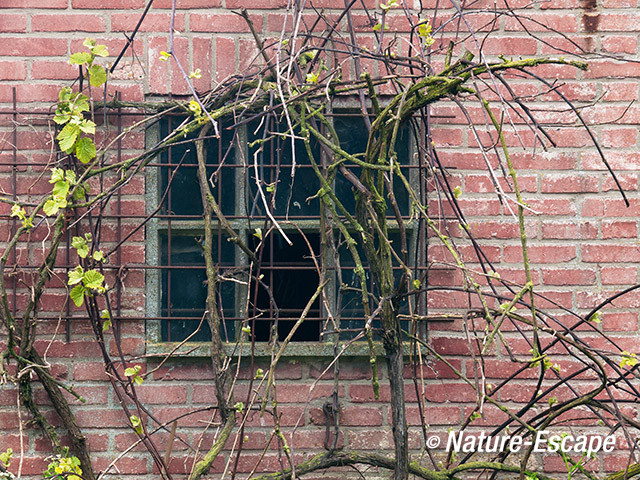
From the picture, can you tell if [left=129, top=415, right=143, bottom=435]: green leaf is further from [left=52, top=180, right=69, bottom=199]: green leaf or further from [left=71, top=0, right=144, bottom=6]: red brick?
[left=71, top=0, right=144, bottom=6]: red brick

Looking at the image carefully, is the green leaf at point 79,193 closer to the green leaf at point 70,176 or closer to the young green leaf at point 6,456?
the green leaf at point 70,176

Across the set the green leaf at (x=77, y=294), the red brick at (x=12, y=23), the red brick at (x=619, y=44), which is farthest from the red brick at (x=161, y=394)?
the red brick at (x=619, y=44)

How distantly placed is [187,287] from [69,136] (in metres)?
0.75

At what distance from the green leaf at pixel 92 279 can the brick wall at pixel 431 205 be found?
0.25 m

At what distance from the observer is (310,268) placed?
8.60 ft

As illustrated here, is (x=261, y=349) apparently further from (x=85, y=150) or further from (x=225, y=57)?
(x=225, y=57)

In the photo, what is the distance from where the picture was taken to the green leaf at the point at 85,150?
2457mm

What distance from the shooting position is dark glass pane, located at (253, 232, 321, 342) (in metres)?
2.78

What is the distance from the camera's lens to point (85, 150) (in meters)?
2.47

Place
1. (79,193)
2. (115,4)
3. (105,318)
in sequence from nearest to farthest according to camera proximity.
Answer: (79,193), (105,318), (115,4)

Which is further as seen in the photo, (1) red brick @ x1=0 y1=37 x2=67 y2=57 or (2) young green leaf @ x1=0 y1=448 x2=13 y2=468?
(1) red brick @ x1=0 y1=37 x2=67 y2=57

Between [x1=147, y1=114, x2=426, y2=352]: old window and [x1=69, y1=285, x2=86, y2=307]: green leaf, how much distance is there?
31 centimetres

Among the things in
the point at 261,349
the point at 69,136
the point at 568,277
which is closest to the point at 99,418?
the point at 261,349

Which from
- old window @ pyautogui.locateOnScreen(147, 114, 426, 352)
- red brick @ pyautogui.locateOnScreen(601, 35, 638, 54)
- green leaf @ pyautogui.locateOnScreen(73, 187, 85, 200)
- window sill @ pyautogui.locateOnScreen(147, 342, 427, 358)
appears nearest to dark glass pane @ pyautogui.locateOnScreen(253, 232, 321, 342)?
old window @ pyautogui.locateOnScreen(147, 114, 426, 352)
